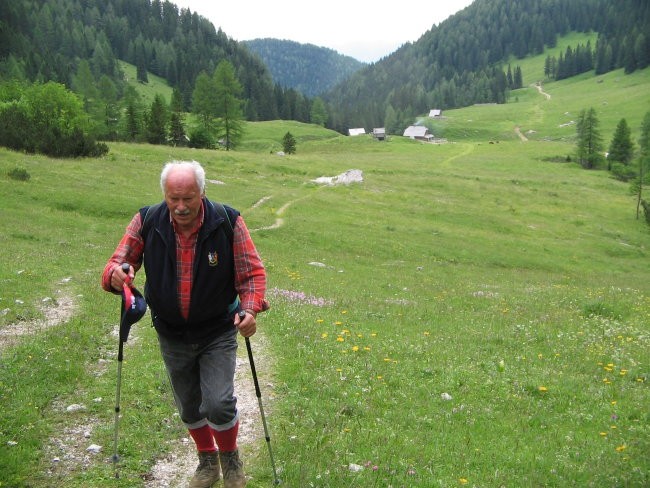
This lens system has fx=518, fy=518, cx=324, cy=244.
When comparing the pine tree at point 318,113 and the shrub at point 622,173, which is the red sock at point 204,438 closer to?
the shrub at point 622,173

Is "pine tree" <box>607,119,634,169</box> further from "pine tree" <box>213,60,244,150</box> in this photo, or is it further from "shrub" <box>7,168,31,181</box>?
"shrub" <box>7,168,31,181</box>

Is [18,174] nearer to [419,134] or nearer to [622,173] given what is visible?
[622,173]

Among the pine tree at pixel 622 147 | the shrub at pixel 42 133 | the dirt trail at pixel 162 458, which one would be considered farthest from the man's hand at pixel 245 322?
the pine tree at pixel 622 147

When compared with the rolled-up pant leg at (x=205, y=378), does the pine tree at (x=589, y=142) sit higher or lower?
higher

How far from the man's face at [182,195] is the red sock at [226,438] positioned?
2.70 meters

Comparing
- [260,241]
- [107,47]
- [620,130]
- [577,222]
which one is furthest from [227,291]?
[107,47]

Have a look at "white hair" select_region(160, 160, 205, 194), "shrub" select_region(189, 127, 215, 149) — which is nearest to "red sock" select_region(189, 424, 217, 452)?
"white hair" select_region(160, 160, 205, 194)

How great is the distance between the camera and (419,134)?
6895 inches

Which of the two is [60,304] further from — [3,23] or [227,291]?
[3,23]

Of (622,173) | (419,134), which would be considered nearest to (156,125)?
(622,173)

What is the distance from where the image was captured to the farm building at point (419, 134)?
6831 inches

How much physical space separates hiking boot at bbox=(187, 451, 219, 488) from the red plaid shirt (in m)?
2.21

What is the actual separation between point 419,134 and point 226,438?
176219mm

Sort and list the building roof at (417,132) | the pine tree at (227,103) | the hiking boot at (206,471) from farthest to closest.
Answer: the building roof at (417,132), the pine tree at (227,103), the hiking boot at (206,471)
